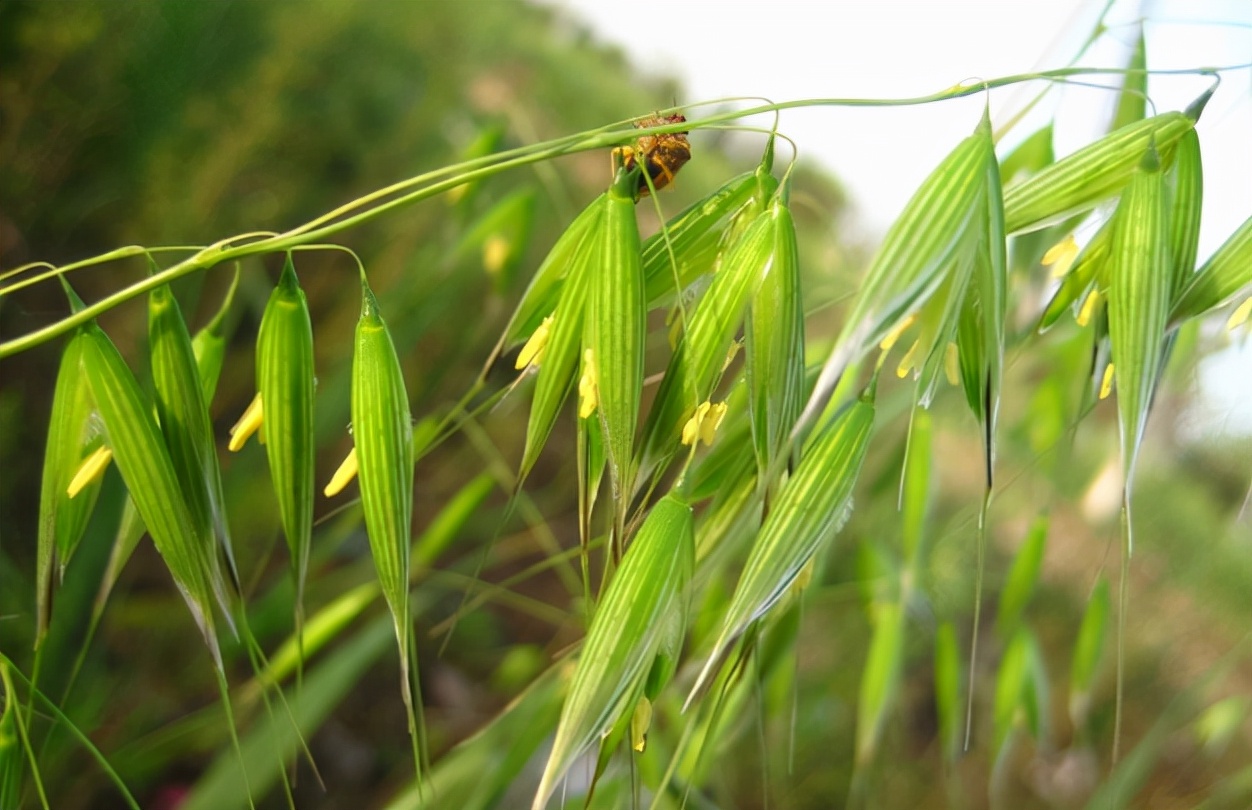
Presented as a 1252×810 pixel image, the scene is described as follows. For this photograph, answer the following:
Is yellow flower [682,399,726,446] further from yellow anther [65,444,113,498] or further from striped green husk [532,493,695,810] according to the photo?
yellow anther [65,444,113,498]

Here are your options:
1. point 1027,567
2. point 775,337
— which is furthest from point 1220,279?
point 1027,567

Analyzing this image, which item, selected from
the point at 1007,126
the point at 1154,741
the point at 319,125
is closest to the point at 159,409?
the point at 1007,126

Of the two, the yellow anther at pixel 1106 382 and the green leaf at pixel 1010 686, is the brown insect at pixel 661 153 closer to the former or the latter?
the yellow anther at pixel 1106 382

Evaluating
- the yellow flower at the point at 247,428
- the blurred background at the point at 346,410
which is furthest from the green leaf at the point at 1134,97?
the yellow flower at the point at 247,428

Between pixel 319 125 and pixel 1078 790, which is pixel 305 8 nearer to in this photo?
pixel 319 125

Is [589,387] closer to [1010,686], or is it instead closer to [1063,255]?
[1063,255]
